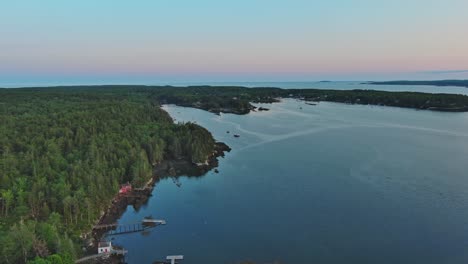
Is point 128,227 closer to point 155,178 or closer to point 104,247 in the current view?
point 104,247

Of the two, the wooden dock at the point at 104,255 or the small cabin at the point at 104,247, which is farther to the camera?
the small cabin at the point at 104,247

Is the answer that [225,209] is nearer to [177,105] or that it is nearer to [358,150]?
[358,150]

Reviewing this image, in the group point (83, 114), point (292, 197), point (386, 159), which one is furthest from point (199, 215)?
point (83, 114)

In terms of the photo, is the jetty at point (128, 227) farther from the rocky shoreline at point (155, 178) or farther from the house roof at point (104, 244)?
the house roof at point (104, 244)

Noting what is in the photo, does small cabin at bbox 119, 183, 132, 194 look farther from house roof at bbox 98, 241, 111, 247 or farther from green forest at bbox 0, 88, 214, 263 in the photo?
house roof at bbox 98, 241, 111, 247

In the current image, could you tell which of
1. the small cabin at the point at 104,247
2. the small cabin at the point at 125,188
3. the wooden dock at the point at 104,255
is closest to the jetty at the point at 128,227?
the small cabin at the point at 104,247

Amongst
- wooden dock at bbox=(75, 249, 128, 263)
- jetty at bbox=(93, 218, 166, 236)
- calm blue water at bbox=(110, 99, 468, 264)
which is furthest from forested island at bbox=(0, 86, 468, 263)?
calm blue water at bbox=(110, 99, 468, 264)
